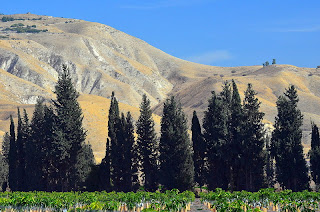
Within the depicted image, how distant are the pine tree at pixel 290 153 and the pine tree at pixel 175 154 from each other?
12020 mm

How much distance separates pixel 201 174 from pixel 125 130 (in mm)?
13073

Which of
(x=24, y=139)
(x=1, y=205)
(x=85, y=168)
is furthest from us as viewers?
(x=24, y=139)

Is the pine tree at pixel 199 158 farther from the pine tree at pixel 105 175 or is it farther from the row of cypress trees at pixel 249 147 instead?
the pine tree at pixel 105 175

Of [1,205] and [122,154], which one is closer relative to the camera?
[1,205]

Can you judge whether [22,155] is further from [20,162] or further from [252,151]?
[252,151]

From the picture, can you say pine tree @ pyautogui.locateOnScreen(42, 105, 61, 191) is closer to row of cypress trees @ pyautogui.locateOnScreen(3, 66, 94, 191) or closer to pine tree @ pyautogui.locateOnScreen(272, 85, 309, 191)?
row of cypress trees @ pyautogui.locateOnScreen(3, 66, 94, 191)

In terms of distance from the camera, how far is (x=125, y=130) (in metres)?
80.9

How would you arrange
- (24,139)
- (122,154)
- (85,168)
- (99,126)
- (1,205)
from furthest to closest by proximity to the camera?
(99,126) < (24,139) < (85,168) < (122,154) < (1,205)

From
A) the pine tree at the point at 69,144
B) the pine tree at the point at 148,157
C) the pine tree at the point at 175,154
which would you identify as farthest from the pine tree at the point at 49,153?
the pine tree at the point at 175,154

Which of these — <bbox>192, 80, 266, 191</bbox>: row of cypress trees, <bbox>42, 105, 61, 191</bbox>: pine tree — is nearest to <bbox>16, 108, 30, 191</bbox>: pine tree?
<bbox>42, 105, 61, 191</bbox>: pine tree

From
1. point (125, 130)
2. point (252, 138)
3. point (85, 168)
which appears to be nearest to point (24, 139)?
point (85, 168)

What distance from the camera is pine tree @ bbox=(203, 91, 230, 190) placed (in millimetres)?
76062

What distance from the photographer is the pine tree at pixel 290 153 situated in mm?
73000

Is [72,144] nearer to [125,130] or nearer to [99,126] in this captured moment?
[125,130]
